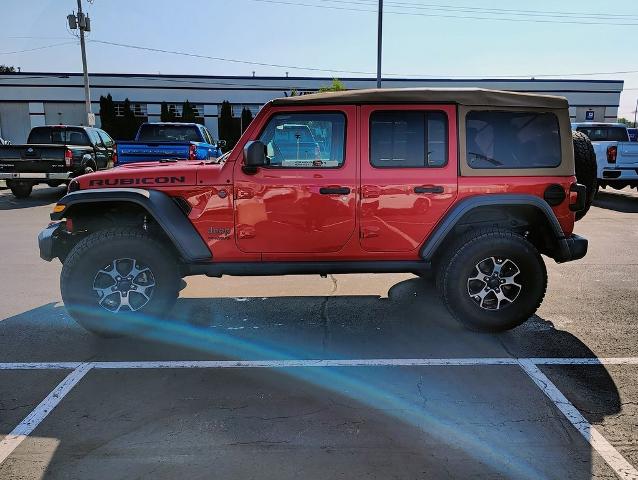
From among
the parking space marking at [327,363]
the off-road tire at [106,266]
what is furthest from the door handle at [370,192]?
the off-road tire at [106,266]

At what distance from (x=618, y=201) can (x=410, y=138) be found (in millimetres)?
11820

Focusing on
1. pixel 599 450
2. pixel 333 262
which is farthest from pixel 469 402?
pixel 333 262

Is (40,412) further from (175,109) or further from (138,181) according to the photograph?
(175,109)

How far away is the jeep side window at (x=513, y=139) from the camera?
4.42 metres

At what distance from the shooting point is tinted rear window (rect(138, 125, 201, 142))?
13.8m

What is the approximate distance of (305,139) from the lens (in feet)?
14.3

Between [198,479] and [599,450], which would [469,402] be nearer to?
[599,450]

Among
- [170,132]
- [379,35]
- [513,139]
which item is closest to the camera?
[513,139]

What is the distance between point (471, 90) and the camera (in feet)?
14.5

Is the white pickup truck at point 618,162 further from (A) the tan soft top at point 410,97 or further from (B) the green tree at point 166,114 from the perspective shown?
(B) the green tree at point 166,114

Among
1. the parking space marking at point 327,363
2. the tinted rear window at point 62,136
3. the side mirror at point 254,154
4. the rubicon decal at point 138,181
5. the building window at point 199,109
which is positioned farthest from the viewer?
the building window at point 199,109

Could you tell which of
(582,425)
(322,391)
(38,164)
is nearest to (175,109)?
(38,164)

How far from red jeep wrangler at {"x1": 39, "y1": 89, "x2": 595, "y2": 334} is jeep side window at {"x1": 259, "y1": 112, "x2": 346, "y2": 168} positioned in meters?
0.01

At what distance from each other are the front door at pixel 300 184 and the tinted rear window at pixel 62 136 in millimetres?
12276
